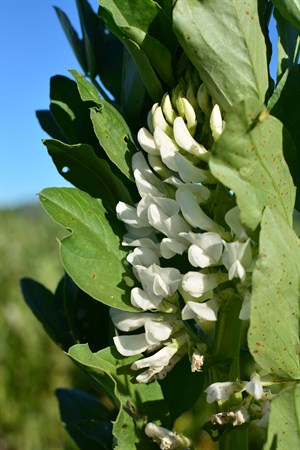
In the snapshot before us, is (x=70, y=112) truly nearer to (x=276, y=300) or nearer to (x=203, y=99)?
(x=203, y=99)

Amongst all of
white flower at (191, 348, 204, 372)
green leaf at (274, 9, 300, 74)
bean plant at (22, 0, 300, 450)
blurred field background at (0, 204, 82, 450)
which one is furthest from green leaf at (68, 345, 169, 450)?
blurred field background at (0, 204, 82, 450)

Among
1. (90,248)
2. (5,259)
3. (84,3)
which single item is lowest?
(5,259)

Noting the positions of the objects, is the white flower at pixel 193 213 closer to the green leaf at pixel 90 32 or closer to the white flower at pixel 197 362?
the white flower at pixel 197 362

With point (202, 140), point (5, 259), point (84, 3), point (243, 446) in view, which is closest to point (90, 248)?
point (202, 140)

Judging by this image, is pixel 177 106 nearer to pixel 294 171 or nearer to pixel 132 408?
pixel 294 171

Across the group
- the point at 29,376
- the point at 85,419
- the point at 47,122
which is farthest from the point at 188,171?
the point at 29,376

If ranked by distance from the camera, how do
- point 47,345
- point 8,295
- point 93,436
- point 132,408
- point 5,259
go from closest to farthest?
point 132,408 → point 93,436 → point 47,345 → point 8,295 → point 5,259

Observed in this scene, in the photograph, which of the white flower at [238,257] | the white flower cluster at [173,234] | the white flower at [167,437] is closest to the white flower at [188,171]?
the white flower cluster at [173,234]

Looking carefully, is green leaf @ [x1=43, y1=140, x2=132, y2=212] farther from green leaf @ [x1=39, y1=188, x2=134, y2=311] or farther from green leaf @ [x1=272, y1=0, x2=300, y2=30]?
green leaf @ [x1=272, y1=0, x2=300, y2=30]
